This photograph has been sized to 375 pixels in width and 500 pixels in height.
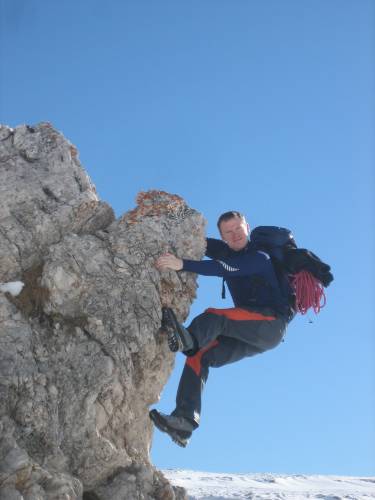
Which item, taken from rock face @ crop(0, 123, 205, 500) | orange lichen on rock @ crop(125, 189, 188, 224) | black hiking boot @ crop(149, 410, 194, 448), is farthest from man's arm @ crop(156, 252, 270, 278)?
black hiking boot @ crop(149, 410, 194, 448)

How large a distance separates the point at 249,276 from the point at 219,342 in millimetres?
1240

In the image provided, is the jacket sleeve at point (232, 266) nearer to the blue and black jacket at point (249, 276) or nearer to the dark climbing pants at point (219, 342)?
the blue and black jacket at point (249, 276)

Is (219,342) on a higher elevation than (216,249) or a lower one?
lower

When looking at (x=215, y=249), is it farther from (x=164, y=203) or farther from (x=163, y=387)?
(x=163, y=387)

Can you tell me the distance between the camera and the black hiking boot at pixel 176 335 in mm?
8609

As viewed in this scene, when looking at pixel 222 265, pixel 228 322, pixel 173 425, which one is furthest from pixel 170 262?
pixel 173 425

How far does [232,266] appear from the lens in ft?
30.5

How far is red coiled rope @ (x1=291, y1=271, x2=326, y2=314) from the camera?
953 centimetres

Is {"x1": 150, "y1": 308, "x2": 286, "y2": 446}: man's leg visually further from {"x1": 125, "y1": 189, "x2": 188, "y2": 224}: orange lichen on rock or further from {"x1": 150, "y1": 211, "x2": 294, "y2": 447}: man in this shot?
{"x1": 125, "y1": 189, "x2": 188, "y2": 224}: orange lichen on rock

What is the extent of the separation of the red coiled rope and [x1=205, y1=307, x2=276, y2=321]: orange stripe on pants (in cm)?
74

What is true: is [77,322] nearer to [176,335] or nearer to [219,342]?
[176,335]

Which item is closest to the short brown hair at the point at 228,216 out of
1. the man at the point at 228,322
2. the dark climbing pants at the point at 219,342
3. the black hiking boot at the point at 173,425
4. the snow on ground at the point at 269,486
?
the man at the point at 228,322

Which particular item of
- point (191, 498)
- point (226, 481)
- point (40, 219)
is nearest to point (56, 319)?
point (40, 219)

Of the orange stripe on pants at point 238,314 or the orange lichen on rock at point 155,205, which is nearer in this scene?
the orange stripe on pants at point 238,314
